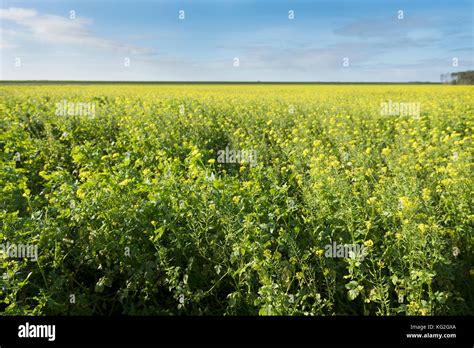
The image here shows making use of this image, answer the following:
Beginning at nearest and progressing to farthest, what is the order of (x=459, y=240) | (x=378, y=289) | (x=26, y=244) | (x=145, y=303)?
(x=378, y=289) → (x=26, y=244) → (x=145, y=303) → (x=459, y=240)

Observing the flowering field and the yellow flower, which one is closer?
the yellow flower

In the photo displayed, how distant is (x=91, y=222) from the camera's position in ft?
12.3

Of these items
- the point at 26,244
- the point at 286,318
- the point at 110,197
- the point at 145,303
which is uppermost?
the point at 110,197

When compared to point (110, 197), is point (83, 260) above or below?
below

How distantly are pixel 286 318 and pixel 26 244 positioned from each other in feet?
7.44

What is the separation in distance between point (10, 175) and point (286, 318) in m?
3.53

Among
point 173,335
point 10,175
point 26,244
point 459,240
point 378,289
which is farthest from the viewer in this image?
point 10,175

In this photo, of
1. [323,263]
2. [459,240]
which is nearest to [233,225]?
[323,263]

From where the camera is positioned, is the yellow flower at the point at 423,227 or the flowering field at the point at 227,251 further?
the flowering field at the point at 227,251

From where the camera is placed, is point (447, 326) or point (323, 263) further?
point (323, 263)

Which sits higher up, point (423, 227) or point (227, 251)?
point (423, 227)

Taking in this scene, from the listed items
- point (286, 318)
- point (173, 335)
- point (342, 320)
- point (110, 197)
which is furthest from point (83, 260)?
point (342, 320)

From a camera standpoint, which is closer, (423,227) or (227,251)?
(423,227)

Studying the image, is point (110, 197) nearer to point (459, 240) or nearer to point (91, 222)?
point (91, 222)
